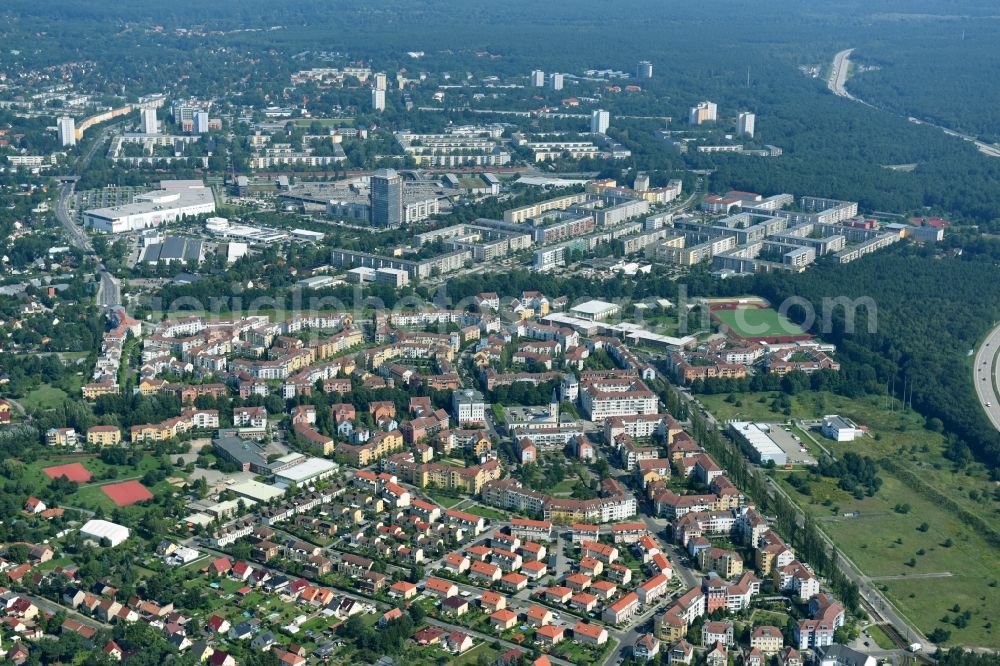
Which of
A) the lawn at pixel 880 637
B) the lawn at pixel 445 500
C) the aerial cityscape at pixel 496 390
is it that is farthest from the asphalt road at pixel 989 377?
the lawn at pixel 445 500

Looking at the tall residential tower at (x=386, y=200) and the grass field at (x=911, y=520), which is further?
the tall residential tower at (x=386, y=200)

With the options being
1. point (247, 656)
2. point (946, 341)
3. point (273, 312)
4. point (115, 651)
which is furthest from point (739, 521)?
point (273, 312)

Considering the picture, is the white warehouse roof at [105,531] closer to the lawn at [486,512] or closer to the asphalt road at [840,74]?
the lawn at [486,512]

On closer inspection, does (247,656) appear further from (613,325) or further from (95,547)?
(613,325)

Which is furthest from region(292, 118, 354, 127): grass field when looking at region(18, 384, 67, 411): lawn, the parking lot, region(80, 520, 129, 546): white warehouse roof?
region(80, 520, 129, 546): white warehouse roof

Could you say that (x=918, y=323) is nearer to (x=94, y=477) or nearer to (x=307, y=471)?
(x=307, y=471)

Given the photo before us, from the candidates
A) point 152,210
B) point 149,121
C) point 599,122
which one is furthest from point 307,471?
point 599,122
